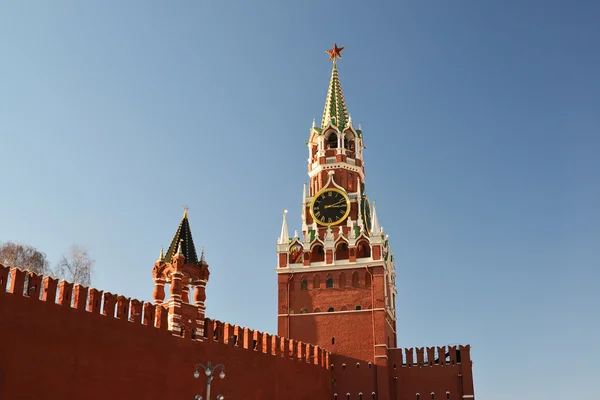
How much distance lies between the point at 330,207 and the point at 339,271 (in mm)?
3986

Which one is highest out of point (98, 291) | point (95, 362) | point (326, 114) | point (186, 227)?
point (326, 114)

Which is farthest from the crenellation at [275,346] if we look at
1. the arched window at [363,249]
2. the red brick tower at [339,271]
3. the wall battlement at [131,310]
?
the arched window at [363,249]

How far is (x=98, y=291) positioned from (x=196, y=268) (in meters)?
6.81

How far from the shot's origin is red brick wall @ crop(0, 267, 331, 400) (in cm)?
1630

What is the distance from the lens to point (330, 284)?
34406mm

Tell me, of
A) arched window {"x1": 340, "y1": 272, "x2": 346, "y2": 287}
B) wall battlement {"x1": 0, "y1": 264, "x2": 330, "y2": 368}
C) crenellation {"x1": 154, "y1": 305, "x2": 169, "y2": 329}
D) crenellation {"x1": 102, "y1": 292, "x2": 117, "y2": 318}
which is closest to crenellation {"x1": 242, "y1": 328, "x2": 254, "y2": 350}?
wall battlement {"x1": 0, "y1": 264, "x2": 330, "y2": 368}

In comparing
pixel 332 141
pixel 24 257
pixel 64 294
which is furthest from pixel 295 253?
pixel 64 294

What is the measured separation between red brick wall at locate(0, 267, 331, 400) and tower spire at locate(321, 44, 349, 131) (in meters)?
17.5

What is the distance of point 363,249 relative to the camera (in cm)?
3488

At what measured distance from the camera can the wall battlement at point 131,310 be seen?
16964mm

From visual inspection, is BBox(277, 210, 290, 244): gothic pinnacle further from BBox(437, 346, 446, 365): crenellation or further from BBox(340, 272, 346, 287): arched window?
BBox(437, 346, 446, 365): crenellation

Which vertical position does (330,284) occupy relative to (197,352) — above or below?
above

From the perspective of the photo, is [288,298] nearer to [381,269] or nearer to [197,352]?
[381,269]

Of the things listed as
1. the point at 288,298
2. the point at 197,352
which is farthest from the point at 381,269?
the point at 197,352
